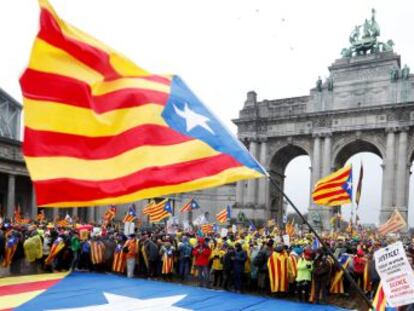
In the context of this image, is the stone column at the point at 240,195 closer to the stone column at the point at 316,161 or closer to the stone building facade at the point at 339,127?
the stone building facade at the point at 339,127

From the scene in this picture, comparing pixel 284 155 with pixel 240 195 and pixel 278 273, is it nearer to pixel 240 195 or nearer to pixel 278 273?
pixel 240 195

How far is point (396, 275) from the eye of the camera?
15.1 ft

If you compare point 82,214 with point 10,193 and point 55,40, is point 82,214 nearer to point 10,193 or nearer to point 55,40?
point 10,193

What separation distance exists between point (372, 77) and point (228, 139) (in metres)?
43.2

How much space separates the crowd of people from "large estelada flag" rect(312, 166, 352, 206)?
5.72 ft

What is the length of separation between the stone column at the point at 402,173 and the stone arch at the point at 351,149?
1919mm

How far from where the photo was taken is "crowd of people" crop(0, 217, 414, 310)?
1309cm

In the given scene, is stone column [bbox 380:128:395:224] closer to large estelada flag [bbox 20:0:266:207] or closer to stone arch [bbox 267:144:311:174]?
stone arch [bbox 267:144:311:174]

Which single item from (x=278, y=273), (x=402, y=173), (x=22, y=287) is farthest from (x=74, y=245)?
(x=402, y=173)

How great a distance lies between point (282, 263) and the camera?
13.2 m

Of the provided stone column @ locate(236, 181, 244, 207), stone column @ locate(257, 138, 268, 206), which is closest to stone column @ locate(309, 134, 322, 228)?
stone column @ locate(257, 138, 268, 206)

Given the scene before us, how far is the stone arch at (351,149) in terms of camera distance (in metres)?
44.2

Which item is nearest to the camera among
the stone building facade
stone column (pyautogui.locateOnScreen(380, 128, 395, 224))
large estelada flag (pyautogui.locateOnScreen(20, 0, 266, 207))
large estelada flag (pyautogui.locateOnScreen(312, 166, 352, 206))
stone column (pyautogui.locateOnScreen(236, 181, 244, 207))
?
large estelada flag (pyautogui.locateOnScreen(20, 0, 266, 207))

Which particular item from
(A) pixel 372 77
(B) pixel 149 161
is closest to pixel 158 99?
(B) pixel 149 161
